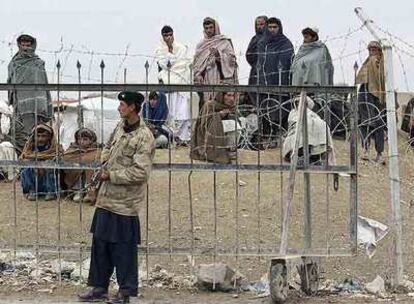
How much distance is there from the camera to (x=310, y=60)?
11227 millimetres

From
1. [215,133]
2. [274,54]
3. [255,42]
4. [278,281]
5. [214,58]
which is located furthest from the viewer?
[255,42]

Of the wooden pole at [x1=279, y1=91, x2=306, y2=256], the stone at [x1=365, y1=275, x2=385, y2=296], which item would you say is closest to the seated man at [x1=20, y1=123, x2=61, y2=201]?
the wooden pole at [x1=279, y1=91, x2=306, y2=256]

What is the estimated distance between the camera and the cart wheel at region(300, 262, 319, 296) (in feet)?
24.1

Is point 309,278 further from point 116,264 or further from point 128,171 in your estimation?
point 128,171

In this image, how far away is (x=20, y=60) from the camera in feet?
37.6

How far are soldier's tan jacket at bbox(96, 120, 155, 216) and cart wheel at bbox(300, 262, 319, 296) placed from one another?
1.42m

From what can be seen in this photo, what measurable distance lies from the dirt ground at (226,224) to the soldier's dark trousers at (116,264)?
0.27 metres

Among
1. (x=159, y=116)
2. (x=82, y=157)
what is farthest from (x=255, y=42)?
(x=82, y=157)

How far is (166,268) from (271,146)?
312 cm

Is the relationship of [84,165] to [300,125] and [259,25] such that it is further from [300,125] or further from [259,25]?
[259,25]

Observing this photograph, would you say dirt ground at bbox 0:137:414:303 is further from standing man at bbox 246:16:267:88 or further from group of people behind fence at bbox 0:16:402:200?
standing man at bbox 246:16:267:88

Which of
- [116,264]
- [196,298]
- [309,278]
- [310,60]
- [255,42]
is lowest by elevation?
[196,298]

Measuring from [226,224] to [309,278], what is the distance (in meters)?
1.78

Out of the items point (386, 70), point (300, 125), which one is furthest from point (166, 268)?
point (386, 70)
